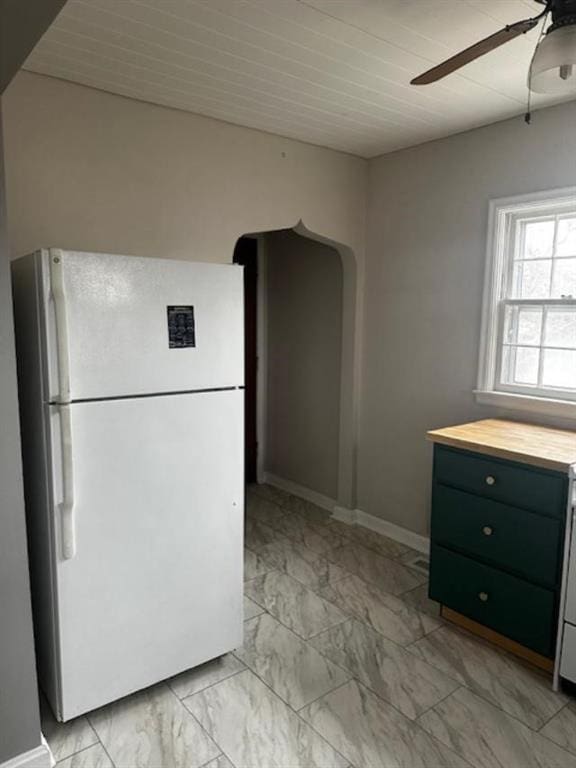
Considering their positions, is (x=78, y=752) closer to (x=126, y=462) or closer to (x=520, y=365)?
(x=126, y=462)

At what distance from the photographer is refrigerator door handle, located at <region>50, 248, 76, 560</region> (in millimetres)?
1738

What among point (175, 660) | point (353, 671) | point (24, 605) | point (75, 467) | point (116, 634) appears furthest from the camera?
point (353, 671)

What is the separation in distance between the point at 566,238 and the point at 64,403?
2511 mm

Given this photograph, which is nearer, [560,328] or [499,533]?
[499,533]

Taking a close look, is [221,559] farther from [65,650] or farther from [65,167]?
[65,167]

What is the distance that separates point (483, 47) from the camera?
1.56 m

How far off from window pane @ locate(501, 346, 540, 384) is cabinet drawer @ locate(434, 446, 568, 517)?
28.9 inches

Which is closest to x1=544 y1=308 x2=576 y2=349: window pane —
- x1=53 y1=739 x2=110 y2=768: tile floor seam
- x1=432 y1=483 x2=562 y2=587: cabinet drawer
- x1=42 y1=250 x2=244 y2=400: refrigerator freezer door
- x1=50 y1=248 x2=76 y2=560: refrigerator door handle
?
x1=432 y1=483 x2=562 y2=587: cabinet drawer

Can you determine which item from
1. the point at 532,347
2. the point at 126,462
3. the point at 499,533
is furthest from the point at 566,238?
the point at 126,462

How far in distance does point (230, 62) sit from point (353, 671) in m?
2.61

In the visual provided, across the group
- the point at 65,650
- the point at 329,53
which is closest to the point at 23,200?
the point at 329,53

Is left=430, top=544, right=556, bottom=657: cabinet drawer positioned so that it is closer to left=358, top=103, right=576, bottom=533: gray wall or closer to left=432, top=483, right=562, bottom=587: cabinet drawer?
left=432, top=483, right=562, bottom=587: cabinet drawer

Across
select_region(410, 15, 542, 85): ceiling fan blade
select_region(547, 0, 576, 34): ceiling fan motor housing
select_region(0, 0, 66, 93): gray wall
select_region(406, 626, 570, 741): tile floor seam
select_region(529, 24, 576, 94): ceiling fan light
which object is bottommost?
select_region(406, 626, 570, 741): tile floor seam

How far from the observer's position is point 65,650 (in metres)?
1.89
